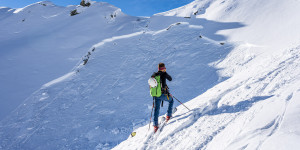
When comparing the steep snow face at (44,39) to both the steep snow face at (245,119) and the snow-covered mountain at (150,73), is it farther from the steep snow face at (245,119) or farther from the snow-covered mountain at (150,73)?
the steep snow face at (245,119)

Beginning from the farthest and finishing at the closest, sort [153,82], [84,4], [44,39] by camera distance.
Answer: [84,4]
[44,39]
[153,82]

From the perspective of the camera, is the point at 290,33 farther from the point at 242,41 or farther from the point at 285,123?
the point at 285,123

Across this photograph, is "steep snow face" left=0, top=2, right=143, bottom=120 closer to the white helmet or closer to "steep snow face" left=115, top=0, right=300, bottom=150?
"steep snow face" left=115, top=0, right=300, bottom=150

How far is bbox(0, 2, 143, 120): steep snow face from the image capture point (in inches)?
397

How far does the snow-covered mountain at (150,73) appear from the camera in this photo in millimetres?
4508

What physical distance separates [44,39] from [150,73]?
9.12 m

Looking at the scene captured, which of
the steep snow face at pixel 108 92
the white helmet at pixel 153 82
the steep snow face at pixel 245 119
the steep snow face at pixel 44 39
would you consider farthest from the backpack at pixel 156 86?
the steep snow face at pixel 44 39

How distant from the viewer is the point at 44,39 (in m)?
14.5

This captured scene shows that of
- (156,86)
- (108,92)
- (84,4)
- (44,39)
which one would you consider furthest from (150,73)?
(84,4)

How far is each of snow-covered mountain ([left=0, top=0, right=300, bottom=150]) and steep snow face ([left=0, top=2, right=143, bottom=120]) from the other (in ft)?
0.30

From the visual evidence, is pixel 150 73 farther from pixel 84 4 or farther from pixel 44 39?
pixel 84 4

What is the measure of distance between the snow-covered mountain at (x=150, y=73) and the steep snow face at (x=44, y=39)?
0.09m

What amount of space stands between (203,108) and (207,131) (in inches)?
44.8

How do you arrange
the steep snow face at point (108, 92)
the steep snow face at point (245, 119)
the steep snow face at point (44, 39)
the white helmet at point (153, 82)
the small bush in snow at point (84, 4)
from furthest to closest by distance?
the small bush in snow at point (84, 4)
the steep snow face at point (44, 39)
the steep snow face at point (108, 92)
the white helmet at point (153, 82)
the steep snow face at point (245, 119)
